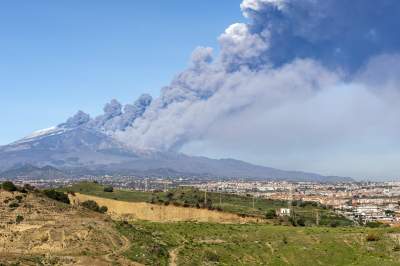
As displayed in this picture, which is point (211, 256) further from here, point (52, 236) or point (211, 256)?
point (52, 236)

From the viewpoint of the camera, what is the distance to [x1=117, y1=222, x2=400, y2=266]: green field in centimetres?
7238

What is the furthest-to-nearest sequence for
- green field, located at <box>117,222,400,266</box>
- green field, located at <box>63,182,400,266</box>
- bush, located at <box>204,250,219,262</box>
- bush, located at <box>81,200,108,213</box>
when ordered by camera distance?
1. bush, located at <box>81,200,108,213</box>
2. bush, located at <box>204,250,219,262</box>
3. green field, located at <box>117,222,400,266</box>
4. green field, located at <box>63,182,400,266</box>

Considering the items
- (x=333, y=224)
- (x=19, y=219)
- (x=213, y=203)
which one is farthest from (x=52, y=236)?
(x=213, y=203)

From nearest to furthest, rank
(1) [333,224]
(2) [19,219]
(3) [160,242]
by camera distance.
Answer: (2) [19,219]
(3) [160,242]
(1) [333,224]

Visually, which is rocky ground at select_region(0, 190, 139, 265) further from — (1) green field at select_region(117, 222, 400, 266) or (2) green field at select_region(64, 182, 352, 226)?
(2) green field at select_region(64, 182, 352, 226)

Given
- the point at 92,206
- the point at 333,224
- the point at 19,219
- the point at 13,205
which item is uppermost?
the point at 13,205

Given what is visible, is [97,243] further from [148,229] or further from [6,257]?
[148,229]

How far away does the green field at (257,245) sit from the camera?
72375mm

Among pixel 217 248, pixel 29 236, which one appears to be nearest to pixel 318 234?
pixel 217 248

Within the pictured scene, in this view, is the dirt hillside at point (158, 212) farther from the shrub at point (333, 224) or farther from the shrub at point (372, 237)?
the shrub at point (372, 237)

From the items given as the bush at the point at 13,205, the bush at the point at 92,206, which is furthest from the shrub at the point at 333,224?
the bush at the point at 13,205

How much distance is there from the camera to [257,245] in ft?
272

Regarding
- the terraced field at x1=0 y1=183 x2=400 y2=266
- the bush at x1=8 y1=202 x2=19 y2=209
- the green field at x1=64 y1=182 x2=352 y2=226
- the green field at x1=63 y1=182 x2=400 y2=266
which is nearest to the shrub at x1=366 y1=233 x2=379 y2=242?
the green field at x1=63 y1=182 x2=400 y2=266

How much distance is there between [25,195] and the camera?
277 feet
